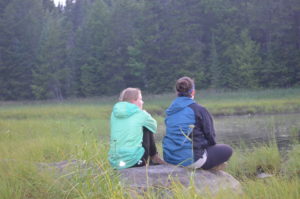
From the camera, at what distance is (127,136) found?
175 inches

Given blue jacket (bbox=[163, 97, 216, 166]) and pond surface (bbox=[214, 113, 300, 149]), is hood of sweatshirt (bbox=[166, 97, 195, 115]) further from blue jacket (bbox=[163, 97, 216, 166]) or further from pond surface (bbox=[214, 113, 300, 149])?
pond surface (bbox=[214, 113, 300, 149])

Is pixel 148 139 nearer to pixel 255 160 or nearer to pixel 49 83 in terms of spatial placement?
pixel 255 160

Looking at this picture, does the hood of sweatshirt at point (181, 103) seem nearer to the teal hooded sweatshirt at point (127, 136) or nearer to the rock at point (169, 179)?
the teal hooded sweatshirt at point (127, 136)

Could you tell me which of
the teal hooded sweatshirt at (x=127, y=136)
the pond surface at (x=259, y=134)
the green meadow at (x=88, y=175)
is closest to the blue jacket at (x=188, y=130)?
the teal hooded sweatshirt at (x=127, y=136)

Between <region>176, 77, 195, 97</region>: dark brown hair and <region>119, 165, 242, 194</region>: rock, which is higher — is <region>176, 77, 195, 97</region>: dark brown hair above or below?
above

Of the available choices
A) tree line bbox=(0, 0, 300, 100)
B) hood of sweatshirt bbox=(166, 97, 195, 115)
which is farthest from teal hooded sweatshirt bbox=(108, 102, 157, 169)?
tree line bbox=(0, 0, 300, 100)

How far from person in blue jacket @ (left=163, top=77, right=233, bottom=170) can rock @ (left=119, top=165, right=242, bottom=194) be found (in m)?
0.12

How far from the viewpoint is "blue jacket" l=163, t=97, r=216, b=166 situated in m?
4.45

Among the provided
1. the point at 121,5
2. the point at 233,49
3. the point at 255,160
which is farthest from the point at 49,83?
the point at 255,160

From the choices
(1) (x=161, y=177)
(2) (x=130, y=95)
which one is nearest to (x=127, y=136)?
(2) (x=130, y=95)

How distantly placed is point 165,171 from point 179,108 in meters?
0.71

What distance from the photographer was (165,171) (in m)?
4.33

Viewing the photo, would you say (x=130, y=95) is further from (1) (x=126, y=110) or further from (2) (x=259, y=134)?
(2) (x=259, y=134)

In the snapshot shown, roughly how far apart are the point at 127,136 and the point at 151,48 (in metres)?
32.6
